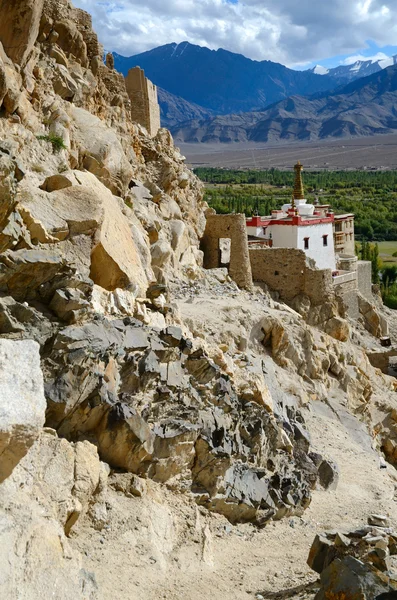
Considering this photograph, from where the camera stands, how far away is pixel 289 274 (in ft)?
67.4

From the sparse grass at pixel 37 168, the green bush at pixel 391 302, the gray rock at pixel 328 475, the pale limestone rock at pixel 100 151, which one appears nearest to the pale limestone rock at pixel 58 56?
the pale limestone rock at pixel 100 151

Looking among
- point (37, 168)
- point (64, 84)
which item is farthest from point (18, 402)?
point (64, 84)

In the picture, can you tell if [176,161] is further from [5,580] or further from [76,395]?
[5,580]

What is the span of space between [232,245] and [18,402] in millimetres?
14890

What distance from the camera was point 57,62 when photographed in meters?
16.0

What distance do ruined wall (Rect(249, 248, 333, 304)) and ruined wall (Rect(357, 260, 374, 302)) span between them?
6.68 m

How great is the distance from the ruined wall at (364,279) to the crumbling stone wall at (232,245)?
819 cm

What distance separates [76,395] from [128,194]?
31.5ft

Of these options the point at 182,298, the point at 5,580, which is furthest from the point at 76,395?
the point at 182,298

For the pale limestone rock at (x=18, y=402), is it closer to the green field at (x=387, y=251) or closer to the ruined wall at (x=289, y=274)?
the ruined wall at (x=289, y=274)

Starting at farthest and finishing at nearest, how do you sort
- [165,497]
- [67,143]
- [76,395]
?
[67,143], [165,497], [76,395]

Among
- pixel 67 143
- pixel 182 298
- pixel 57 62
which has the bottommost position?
pixel 182 298

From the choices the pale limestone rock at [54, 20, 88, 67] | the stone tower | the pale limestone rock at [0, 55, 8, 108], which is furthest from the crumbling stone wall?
the pale limestone rock at [0, 55, 8, 108]

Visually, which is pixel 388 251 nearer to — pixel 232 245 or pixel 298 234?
pixel 298 234
